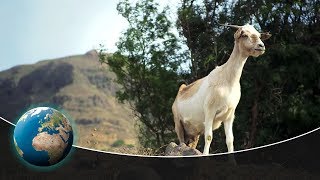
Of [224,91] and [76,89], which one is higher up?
[224,91]

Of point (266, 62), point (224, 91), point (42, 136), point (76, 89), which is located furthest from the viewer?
point (76, 89)

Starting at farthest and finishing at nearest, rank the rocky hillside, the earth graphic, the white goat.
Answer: the rocky hillside → the white goat → the earth graphic

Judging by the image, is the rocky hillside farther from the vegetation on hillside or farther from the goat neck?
the goat neck

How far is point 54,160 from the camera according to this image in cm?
532

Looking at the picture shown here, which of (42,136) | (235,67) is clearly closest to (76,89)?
(235,67)

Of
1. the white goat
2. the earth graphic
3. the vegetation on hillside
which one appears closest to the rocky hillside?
the vegetation on hillside

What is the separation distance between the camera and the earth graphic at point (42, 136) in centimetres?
518

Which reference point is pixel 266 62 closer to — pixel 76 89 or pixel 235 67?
pixel 235 67

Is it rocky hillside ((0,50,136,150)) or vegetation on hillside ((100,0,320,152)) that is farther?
rocky hillside ((0,50,136,150))

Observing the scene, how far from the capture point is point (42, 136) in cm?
518

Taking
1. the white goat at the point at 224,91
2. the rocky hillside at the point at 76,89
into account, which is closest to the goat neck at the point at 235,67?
the white goat at the point at 224,91

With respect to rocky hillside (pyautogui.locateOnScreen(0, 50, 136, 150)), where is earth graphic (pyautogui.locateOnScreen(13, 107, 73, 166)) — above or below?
above

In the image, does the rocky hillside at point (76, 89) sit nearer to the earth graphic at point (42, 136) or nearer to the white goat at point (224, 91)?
the white goat at point (224, 91)

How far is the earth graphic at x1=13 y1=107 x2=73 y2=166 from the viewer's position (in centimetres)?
518
